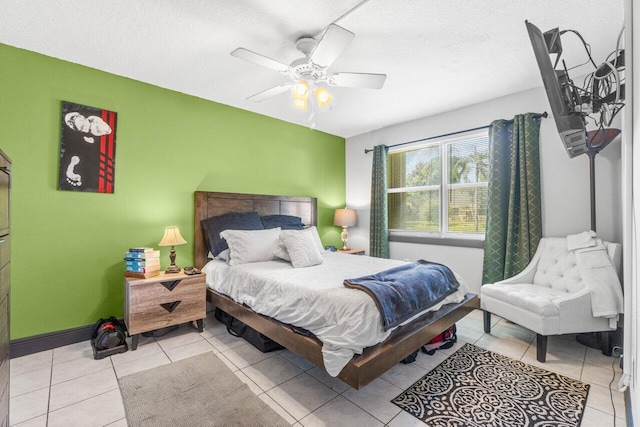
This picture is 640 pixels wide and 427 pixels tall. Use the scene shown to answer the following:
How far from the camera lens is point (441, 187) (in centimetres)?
407

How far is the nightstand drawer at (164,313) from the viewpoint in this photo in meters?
2.50

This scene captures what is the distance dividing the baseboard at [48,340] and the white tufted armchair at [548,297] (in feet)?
12.3

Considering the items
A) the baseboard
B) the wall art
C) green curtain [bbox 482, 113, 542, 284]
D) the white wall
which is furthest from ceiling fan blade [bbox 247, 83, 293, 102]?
the baseboard

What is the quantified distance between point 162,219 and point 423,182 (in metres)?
3.44

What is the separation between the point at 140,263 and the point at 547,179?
4171 mm

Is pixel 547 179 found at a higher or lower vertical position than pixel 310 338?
higher

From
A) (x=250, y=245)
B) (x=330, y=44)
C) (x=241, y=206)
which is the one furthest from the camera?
(x=241, y=206)

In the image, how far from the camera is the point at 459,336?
285cm

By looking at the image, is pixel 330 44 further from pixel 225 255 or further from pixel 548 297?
pixel 548 297

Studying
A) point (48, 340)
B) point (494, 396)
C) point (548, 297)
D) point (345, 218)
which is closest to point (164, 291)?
point (48, 340)

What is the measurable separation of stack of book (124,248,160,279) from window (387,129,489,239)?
3.28 metres

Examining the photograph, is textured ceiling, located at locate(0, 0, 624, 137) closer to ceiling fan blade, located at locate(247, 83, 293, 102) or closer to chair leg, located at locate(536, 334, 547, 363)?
ceiling fan blade, located at locate(247, 83, 293, 102)

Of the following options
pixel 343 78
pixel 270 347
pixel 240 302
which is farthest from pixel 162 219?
pixel 343 78

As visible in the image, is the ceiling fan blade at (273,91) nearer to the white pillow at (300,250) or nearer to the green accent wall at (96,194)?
the green accent wall at (96,194)
